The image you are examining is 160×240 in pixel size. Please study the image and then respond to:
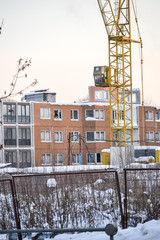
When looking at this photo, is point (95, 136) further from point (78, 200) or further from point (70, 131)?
point (78, 200)

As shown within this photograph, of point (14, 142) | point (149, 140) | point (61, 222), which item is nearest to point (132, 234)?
point (61, 222)

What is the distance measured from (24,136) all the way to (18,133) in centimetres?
84

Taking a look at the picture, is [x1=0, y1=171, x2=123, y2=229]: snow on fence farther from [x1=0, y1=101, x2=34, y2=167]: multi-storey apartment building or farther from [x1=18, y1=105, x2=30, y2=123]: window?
Result: [x1=18, y1=105, x2=30, y2=123]: window

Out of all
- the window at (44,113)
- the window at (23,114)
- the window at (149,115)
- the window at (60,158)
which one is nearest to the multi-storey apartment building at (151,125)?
the window at (149,115)

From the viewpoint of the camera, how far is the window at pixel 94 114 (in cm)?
6656

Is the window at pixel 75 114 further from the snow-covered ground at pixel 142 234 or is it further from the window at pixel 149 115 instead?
the snow-covered ground at pixel 142 234

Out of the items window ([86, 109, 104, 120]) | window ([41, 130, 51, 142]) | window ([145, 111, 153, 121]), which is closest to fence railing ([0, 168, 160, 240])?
window ([41, 130, 51, 142])

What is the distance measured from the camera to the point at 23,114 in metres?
63.4

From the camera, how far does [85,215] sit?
1286 cm

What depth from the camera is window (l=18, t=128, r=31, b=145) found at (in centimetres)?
6303

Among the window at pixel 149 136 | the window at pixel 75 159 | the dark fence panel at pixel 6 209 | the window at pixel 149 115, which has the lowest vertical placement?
the window at pixel 75 159

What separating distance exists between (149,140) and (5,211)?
58375 mm

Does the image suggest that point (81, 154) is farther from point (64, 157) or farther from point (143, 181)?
point (143, 181)

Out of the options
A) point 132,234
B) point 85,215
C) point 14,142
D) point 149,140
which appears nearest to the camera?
point 132,234
